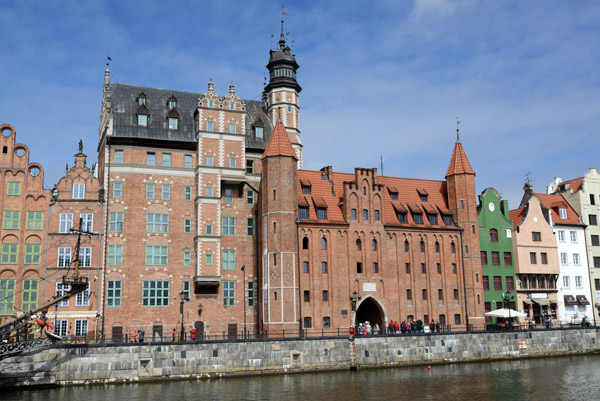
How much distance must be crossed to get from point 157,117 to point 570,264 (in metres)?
50.1

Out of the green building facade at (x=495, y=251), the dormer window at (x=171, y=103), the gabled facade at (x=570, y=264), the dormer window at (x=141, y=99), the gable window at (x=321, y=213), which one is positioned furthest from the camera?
the gabled facade at (x=570, y=264)

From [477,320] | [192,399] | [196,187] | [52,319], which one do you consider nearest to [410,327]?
[477,320]

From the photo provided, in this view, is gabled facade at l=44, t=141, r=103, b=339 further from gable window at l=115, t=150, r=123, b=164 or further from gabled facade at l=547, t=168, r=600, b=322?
gabled facade at l=547, t=168, r=600, b=322

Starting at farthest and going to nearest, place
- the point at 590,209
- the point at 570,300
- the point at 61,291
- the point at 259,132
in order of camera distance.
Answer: the point at 590,209
the point at 570,300
the point at 259,132
the point at 61,291

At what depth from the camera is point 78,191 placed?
5559 centimetres

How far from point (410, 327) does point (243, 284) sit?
54.8 ft

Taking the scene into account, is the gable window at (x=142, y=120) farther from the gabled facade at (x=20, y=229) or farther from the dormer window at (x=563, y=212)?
the dormer window at (x=563, y=212)

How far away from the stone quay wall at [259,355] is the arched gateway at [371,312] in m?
8.55

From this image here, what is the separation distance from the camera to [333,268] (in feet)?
190

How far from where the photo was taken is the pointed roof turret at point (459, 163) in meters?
65.5

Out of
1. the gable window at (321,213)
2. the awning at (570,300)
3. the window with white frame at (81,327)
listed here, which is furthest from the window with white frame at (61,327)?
the awning at (570,300)

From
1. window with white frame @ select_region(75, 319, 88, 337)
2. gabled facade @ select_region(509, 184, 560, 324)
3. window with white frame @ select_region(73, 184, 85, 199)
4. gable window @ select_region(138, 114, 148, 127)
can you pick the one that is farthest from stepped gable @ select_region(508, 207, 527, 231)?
window with white frame @ select_region(75, 319, 88, 337)

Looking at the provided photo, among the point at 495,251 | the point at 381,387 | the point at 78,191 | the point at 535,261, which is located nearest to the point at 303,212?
the point at 78,191

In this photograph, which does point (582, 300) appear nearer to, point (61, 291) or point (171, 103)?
point (171, 103)
